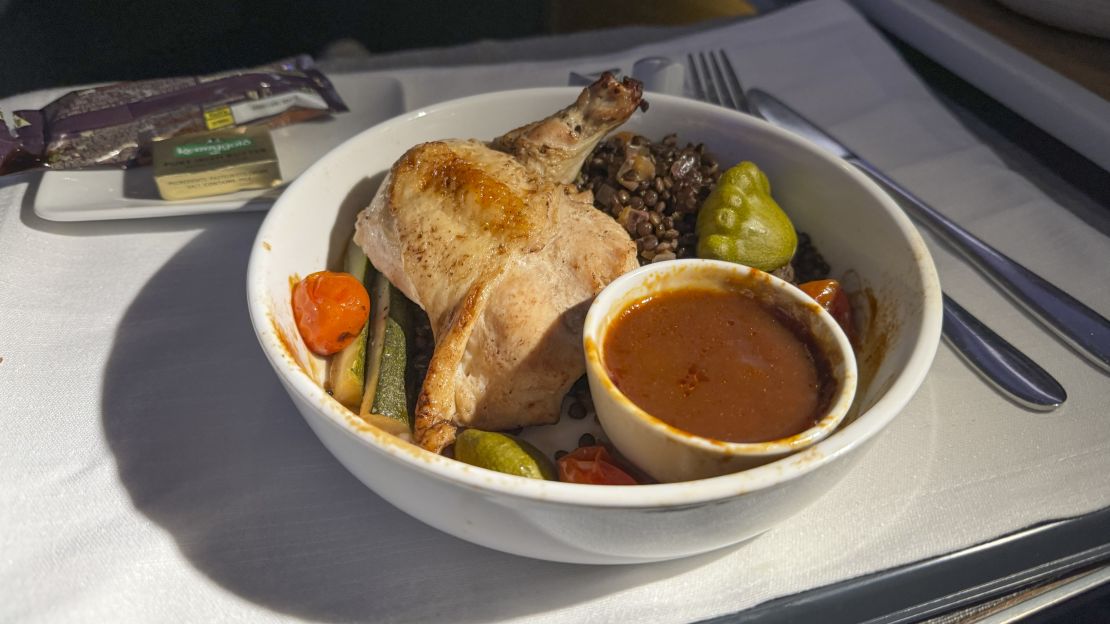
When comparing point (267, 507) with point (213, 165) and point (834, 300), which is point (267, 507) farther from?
point (834, 300)

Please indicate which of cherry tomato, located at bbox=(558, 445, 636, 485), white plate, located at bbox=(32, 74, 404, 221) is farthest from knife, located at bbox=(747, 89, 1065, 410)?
white plate, located at bbox=(32, 74, 404, 221)

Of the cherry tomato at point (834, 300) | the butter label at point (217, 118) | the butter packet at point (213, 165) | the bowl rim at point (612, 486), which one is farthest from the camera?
the butter label at point (217, 118)

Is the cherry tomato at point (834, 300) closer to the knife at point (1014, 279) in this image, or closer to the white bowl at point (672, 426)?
the white bowl at point (672, 426)

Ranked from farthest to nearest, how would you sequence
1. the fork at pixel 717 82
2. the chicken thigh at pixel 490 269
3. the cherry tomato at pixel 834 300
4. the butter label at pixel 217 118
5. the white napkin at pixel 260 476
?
1. the fork at pixel 717 82
2. the butter label at pixel 217 118
3. the cherry tomato at pixel 834 300
4. the chicken thigh at pixel 490 269
5. the white napkin at pixel 260 476

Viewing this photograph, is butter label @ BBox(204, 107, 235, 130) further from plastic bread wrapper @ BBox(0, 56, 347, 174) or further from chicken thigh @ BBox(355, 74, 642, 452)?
chicken thigh @ BBox(355, 74, 642, 452)

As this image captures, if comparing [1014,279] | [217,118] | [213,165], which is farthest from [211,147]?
[1014,279]

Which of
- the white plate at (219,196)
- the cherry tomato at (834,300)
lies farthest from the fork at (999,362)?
the white plate at (219,196)
